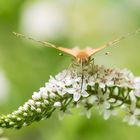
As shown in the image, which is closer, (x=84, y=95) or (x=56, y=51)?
(x=84, y=95)

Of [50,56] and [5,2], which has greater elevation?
[5,2]

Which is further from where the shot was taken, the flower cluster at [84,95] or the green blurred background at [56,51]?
the green blurred background at [56,51]

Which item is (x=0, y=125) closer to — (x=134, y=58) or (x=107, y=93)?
(x=107, y=93)

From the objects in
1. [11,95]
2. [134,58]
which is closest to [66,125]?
[11,95]

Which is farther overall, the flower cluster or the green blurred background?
the green blurred background
